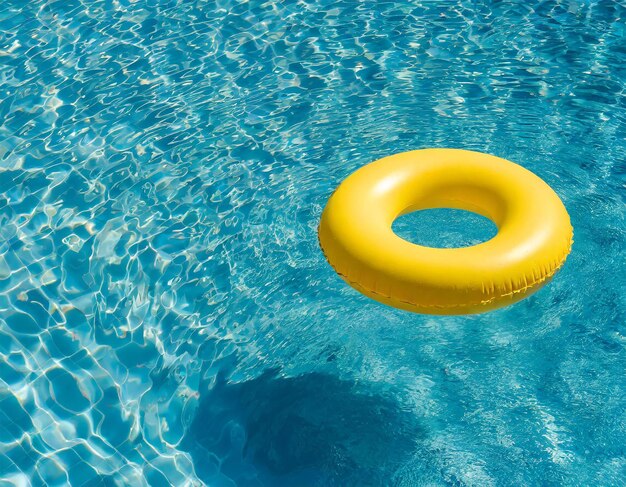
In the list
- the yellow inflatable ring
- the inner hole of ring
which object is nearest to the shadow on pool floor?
the yellow inflatable ring

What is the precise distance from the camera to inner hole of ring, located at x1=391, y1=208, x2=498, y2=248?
5.27m

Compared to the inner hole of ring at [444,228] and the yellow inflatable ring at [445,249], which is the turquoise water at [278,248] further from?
the yellow inflatable ring at [445,249]

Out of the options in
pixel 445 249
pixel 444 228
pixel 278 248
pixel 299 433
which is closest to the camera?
pixel 445 249

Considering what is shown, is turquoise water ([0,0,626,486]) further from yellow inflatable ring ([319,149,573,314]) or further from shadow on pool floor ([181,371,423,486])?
yellow inflatable ring ([319,149,573,314])

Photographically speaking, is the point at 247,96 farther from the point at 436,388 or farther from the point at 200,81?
the point at 436,388

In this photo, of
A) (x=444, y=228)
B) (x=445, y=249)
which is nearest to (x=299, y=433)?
(x=445, y=249)

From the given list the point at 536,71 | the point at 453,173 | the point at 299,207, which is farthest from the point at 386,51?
the point at 453,173

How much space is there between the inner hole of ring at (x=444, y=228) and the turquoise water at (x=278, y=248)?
0.02 metres

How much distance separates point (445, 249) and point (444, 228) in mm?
1432

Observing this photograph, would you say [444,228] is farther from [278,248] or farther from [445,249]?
[445,249]

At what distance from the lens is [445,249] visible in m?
3.94

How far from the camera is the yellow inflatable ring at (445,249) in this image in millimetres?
3844

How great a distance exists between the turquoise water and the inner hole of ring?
0.02 meters

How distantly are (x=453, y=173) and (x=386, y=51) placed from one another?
101 inches
